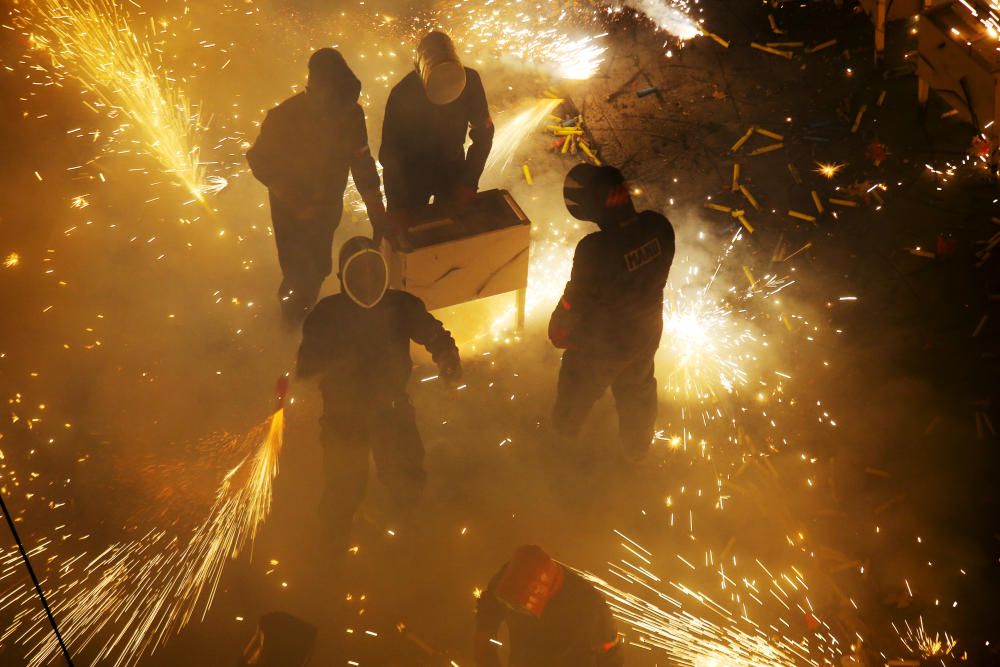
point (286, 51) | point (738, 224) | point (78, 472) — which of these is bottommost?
point (738, 224)

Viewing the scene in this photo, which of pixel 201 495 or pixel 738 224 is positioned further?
pixel 738 224

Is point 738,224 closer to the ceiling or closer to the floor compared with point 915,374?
closer to the ceiling

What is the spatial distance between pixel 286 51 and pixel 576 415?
5533mm

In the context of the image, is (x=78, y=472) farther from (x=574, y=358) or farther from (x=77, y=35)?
(x=77, y=35)

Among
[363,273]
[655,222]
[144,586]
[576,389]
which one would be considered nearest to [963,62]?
[655,222]

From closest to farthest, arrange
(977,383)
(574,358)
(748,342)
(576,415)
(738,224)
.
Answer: (574,358) → (576,415) → (977,383) → (748,342) → (738,224)

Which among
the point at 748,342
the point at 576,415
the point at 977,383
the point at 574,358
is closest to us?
the point at 574,358

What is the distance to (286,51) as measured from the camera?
7.65m

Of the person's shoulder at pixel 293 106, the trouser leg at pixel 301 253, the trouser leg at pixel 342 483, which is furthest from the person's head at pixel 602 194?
the trouser leg at pixel 301 253

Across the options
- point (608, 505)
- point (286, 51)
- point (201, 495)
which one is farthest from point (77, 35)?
point (608, 505)

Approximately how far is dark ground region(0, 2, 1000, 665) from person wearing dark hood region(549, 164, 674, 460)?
70 cm

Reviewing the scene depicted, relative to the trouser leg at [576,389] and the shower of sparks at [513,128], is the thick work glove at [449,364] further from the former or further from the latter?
the shower of sparks at [513,128]

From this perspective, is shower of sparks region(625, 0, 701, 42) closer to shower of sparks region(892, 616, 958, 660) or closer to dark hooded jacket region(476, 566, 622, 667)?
shower of sparks region(892, 616, 958, 660)

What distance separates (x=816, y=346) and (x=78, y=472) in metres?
5.35
